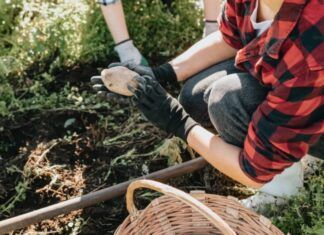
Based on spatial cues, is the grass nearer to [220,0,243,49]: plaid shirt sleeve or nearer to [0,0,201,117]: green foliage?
[0,0,201,117]: green foliage

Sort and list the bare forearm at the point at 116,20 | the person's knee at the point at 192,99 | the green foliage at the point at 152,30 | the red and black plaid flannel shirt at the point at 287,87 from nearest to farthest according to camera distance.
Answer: the red and black plaid flannel shirt at the point at 287,87
the person's knee at the point at 192,99
the bare forearm at the point at 116,20
the green foliage at the point at 152,30

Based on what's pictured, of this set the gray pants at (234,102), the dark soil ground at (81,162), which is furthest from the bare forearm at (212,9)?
the gray pants at (234,102)

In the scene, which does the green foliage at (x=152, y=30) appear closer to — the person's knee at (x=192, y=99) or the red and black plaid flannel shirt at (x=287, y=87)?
the person's knee at (x=192, y=99)

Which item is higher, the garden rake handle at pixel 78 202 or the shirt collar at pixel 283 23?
the shirt collar at pixel 283 23

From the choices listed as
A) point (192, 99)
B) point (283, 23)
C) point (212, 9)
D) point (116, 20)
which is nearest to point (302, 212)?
point (192, 99)

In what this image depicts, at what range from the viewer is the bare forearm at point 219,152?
1410mm

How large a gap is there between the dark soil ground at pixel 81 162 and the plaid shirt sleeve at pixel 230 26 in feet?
1.53

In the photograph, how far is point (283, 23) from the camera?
3.80 ft

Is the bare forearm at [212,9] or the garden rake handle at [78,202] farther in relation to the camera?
the bare forearm at [212,9]

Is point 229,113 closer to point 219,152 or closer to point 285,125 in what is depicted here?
point 219,152

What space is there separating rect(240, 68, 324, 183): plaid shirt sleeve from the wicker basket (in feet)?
0.50

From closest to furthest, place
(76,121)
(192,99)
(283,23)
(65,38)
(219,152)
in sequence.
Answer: (283,23) < (219,152) < (192,99) < (76,121) < (65,38)

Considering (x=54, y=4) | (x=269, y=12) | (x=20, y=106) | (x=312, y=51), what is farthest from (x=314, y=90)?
(x=54, y=4)

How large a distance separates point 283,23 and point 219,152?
0.44 metres
